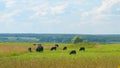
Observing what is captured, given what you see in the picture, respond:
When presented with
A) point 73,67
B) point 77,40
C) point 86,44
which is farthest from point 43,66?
point 77,40

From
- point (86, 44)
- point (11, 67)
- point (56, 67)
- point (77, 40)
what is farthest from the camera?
point (77, 40)

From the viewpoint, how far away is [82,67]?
19594 millimetres

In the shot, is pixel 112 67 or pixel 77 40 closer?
pixel 112 67

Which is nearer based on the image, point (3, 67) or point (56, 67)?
point (56, 67)

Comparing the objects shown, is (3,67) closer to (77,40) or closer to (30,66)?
(30,66)

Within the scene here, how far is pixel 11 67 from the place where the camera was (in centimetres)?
2070

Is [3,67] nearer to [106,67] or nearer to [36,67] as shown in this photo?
[36,67]

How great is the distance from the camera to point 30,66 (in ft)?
67.5

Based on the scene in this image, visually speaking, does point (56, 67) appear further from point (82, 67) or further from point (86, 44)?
point (86, 44)

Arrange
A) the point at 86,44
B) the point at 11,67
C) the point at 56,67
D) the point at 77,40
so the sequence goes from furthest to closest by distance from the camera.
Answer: the point at 77,40 → the point at 86,44 → the point at 11,67 → the point at 56,67

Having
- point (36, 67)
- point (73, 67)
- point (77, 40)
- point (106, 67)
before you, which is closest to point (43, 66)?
point (36, 67)

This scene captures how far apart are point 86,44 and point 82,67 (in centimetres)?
4668

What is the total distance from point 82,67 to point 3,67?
506 cm

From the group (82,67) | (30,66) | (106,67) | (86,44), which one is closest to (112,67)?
(106,67)
